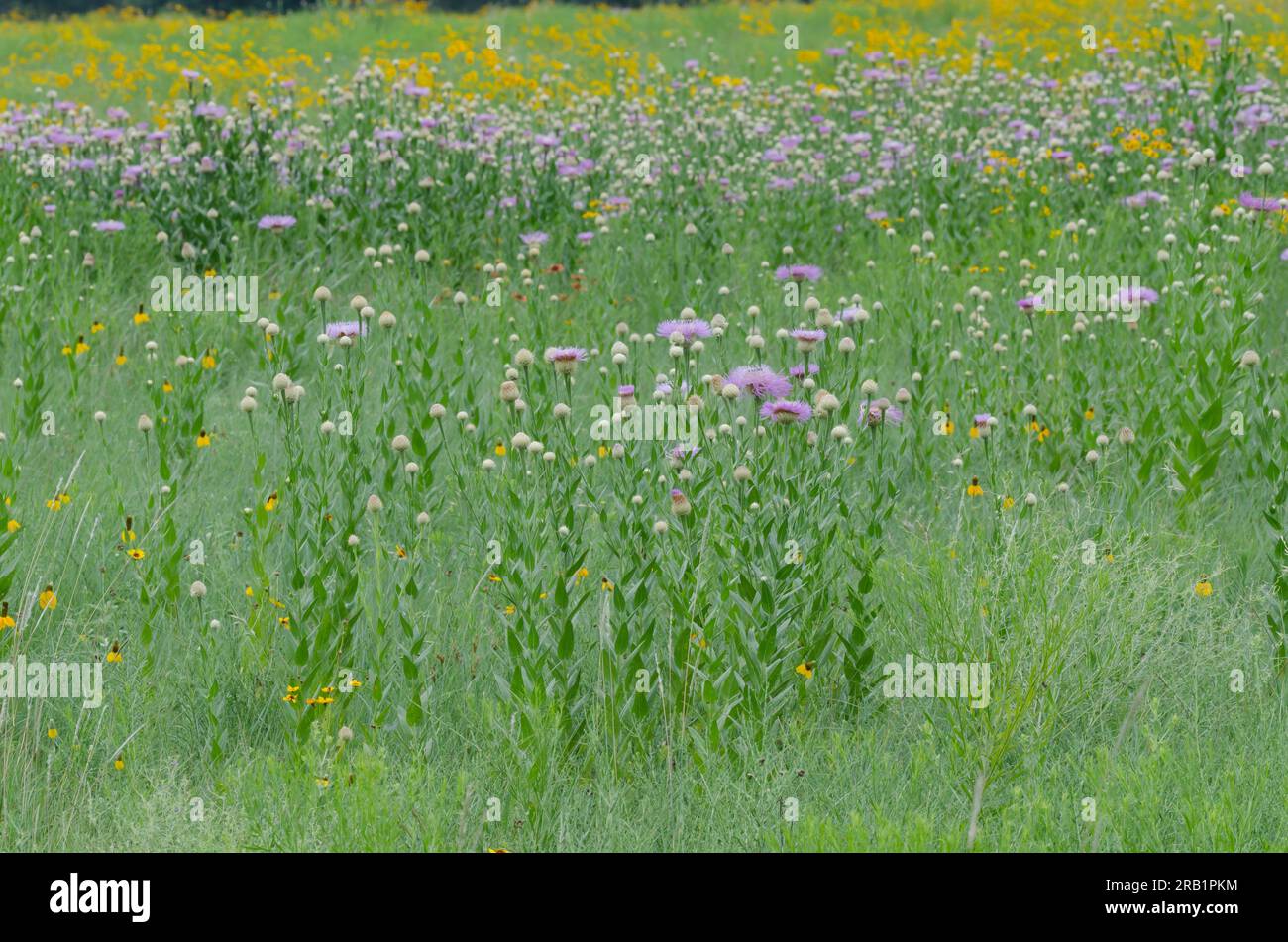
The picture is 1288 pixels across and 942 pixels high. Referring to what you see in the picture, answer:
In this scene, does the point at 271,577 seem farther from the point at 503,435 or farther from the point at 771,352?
the point at 771,352

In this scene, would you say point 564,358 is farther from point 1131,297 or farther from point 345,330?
point 1131,297

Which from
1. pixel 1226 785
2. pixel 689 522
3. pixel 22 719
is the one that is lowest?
pixel 22 719

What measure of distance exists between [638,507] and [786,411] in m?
0.56

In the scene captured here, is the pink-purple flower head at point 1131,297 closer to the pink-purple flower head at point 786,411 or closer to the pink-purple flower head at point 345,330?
the pink-purple flower head at point 786,411

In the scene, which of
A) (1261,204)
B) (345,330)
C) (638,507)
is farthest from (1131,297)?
(345,330)

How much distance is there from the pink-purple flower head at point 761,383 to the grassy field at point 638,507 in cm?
2

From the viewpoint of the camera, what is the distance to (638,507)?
4180mm

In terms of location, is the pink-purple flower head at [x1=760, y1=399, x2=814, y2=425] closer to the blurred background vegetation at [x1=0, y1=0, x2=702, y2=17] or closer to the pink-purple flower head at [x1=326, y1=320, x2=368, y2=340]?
the pink-purple flower head at [x1=326, y1=320, x2=368, y2=340]

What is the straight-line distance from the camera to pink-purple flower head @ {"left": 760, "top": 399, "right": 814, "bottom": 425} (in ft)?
12.9

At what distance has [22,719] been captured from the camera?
395 centimetres

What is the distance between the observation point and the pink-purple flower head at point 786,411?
12.9 feet

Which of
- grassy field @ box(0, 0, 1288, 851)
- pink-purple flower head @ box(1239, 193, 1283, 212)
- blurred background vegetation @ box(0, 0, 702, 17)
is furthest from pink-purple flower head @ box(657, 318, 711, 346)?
blurred background vegetation @ box(0, 0, 702, 17)
